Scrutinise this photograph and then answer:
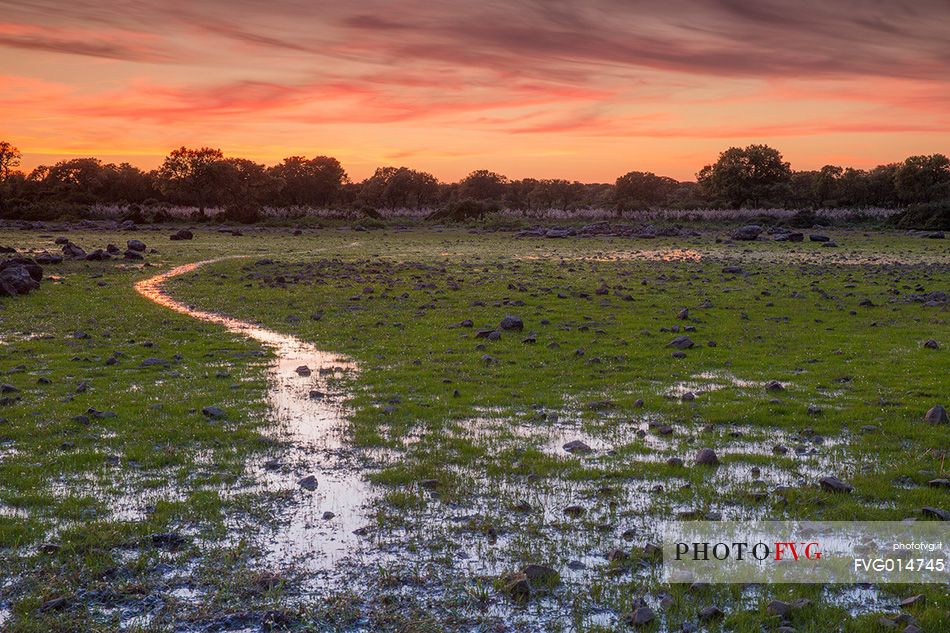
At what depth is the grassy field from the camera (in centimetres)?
761

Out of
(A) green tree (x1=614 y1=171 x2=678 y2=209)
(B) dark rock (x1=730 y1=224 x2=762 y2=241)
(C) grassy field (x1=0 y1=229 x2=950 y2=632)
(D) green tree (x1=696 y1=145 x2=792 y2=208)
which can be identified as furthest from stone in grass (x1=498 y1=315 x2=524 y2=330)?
(A) green tree (x1=614 y1=171 x2=678 y2=209)

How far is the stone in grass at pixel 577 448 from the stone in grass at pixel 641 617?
4746 millimetres

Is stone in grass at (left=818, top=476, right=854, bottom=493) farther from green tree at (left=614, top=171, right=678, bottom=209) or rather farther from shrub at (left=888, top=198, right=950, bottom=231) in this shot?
green tree at (left=614, top=171, right=678, bottom=209)

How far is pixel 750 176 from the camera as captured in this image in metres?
128

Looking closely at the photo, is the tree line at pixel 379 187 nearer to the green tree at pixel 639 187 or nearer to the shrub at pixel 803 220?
the green tree at pixel 639 187

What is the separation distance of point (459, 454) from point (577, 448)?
183cm

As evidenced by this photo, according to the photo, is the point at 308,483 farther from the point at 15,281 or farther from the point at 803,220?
the point at 803,220

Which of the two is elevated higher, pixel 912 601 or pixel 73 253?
pixel 73 253

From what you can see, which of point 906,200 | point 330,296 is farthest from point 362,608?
point 906,200

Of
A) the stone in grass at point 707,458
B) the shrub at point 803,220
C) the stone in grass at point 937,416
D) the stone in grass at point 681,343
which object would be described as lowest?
the stone in grass at point 707,458

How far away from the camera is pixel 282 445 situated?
12461 millimetres

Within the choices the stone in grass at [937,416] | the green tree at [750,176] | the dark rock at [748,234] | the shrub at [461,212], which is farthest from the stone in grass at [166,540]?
the green tree at [750,176]

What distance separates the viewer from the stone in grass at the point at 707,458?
11219 millimetres

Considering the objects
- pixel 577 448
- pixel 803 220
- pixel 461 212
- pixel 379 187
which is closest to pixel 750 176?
pixel 803 220
